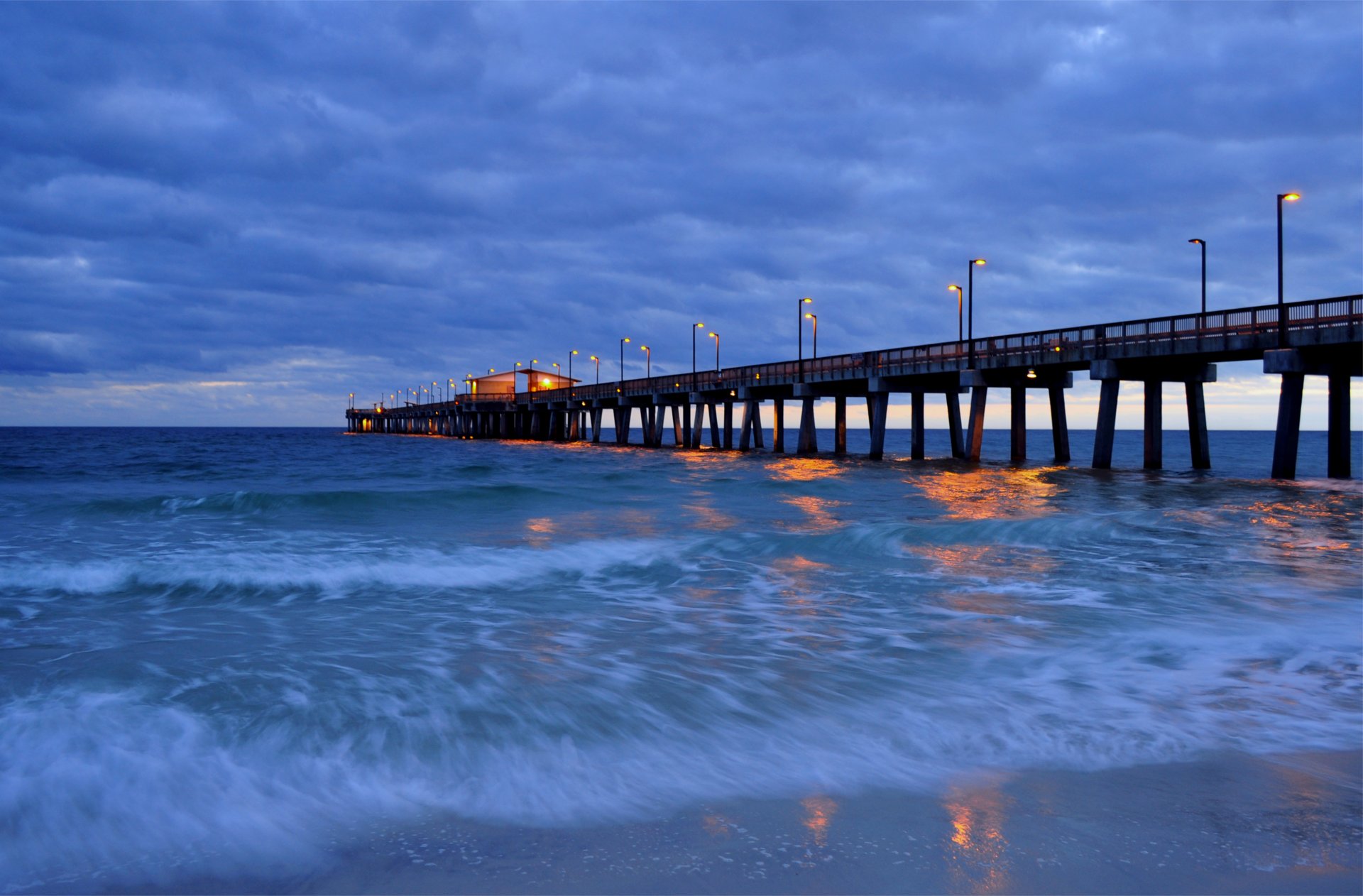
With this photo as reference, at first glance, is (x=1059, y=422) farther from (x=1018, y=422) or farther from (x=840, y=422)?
(x=840, y=422)

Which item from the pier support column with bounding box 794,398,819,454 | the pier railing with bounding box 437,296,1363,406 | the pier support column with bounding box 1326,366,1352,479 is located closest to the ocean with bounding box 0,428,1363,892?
the pier railing with bounding box 437,296,1363,406

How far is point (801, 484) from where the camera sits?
3059 centimetres

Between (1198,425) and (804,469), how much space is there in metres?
16.7

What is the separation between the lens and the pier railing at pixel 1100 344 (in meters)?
25.9

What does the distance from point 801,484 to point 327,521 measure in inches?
649

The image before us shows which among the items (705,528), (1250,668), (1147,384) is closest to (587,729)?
(1250,668)

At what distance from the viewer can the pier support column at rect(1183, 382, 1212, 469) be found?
34344 mm

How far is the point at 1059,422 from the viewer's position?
39844 millimetres

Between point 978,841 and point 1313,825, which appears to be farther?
point 1313,825

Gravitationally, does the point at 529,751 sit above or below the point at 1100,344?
below

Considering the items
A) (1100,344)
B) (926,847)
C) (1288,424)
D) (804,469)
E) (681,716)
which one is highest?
(1100,344)

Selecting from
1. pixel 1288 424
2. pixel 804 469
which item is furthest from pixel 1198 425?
pixel 804 469

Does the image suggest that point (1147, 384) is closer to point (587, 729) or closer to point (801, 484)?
point (801, 484)

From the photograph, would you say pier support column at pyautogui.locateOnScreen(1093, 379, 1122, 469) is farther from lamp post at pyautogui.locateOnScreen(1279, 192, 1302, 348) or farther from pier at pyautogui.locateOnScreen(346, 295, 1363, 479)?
lamp post at pyautogui.locateOnScreen(1279, 192, 1302, 348)
